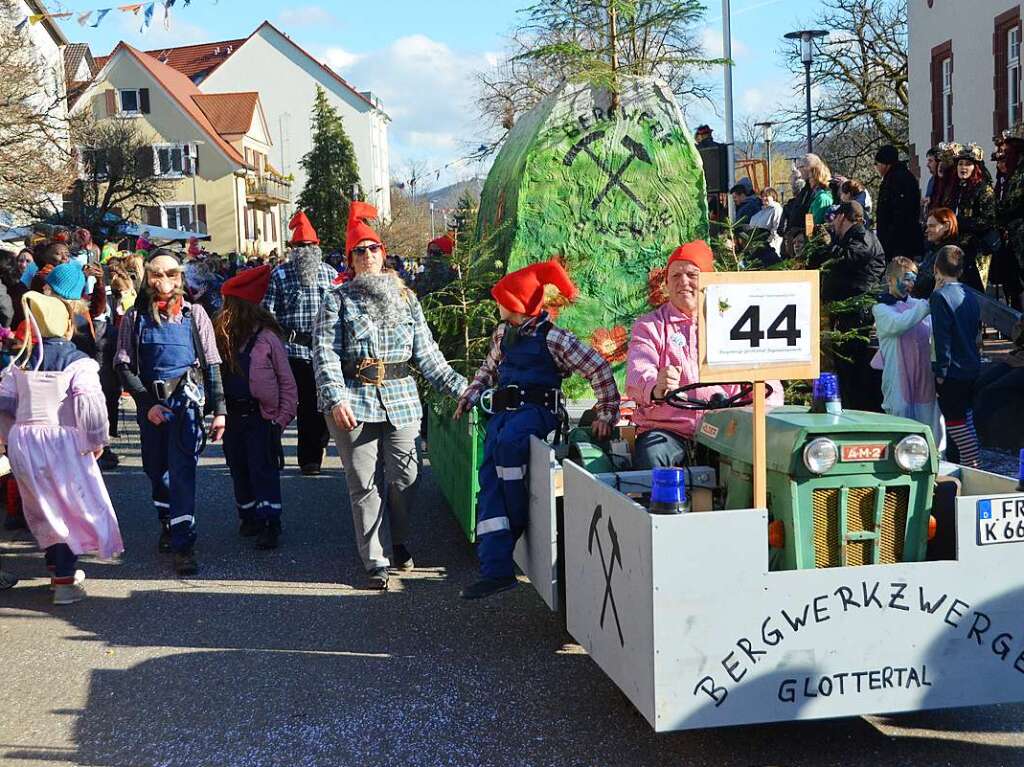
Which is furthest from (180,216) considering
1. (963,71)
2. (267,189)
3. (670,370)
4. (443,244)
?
(670,370)

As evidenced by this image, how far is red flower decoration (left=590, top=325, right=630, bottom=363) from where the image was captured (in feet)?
28.0

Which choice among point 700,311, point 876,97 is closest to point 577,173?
point 700,311

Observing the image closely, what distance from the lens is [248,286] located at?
27.2 feet

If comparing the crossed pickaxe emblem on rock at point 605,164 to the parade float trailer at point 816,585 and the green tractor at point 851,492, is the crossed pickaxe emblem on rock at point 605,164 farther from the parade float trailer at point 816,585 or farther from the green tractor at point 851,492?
the green tractor at point 851,492

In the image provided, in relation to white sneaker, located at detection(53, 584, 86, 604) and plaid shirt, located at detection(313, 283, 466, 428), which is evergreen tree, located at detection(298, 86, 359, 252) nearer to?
plaid shirt, located at detection(313, 283, 466, 428)

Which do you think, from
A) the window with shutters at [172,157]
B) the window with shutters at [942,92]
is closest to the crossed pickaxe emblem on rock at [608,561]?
the window with shutters at [942,92]

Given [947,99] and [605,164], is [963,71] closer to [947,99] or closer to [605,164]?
[947,99]

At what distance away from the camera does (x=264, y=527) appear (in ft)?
27.2

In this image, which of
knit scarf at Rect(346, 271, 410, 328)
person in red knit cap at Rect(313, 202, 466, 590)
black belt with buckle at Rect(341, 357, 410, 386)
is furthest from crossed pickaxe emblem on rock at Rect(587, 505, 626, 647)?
knit scarf at Rect(346, 271, 410, 328)

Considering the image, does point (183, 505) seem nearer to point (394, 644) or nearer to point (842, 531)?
point (394, 644)

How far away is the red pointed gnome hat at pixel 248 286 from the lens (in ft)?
27.0

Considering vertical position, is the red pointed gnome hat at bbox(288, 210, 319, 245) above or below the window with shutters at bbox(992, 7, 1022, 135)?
below

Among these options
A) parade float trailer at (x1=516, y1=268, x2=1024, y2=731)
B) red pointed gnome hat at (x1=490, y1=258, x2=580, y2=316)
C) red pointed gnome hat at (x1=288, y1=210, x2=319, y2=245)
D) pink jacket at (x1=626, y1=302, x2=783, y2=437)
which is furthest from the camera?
red pointed gnome hat at (x1=288, y1=210, x2=319, y2=245)

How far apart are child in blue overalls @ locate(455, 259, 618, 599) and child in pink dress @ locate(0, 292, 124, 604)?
2177mm
